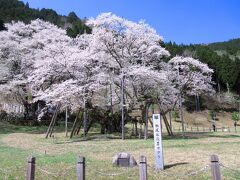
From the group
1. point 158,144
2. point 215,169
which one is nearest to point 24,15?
point 158,144

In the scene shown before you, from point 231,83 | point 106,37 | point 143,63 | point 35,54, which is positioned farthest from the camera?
point 231,83

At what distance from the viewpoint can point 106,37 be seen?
1019 inches

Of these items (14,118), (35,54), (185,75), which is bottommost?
(14,118)

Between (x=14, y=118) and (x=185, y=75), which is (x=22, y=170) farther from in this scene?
(x=14, y=118)

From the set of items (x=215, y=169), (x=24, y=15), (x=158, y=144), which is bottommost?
(x=215, y=169)

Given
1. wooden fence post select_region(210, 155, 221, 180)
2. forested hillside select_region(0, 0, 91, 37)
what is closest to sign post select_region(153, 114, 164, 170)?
wooden fence post select_region(210, 155, 221, 180)

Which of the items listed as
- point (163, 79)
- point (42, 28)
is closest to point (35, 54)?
point (42, 28)

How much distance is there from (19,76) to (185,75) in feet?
53.4

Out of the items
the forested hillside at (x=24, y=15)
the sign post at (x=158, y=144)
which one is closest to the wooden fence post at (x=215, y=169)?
the sign post at (x=158, y=144)

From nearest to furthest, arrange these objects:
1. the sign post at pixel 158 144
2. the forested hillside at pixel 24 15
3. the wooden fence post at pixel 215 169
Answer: the wooden fence post at pixel 215 169 → the sign post at pixel 158 144 → the forested hillside at pixel 24 15

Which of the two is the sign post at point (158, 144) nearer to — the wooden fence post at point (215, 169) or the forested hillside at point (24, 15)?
the wooden fence post at point (215, 169)

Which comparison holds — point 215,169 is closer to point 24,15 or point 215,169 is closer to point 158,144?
point 158,144

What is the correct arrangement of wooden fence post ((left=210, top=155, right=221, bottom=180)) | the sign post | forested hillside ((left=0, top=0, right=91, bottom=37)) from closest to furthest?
wooden fence post ((left=210, top=155, right=221, bottom=180)) → the sign post → forested hillside ((left=0, top=0, right=91, bottom=37))

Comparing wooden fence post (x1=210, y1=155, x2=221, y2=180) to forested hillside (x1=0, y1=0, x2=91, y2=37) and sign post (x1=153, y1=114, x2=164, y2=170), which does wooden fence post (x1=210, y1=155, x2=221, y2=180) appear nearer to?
sign post (x1=153, y1=114, x2=164, y2=170)
